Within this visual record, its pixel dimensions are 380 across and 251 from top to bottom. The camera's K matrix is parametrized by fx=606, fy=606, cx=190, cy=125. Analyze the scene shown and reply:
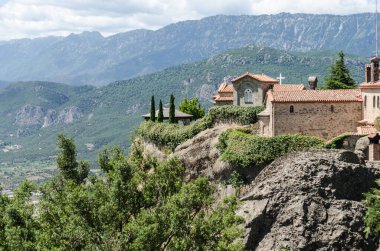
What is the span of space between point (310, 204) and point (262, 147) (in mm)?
7698

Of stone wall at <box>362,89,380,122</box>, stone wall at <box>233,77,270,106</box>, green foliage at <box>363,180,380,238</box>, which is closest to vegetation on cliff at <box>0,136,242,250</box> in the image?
green foliage at <box>363,180,380,238</box>

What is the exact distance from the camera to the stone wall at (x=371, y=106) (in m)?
48.3

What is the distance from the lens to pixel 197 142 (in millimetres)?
54781

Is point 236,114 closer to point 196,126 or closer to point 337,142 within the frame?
point 196,126

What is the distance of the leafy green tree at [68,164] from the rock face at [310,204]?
40.8 ft

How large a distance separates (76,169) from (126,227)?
1496 centimetres

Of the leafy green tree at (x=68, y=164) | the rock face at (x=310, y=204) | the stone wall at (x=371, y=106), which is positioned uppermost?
the stone wall at (x=371, y=106)

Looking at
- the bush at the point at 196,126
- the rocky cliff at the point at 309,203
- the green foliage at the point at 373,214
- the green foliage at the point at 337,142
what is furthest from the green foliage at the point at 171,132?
the green foliage at the point at 373,214

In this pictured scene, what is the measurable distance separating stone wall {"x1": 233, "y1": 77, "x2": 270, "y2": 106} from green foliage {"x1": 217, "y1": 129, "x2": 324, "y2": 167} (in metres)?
12.6

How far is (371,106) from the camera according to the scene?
48938mm

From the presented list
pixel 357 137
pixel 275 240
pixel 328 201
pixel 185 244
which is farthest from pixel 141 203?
pixel 357 137

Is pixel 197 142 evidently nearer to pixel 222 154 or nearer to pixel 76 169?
pixel 222 154

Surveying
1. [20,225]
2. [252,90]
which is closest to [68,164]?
[20,225]

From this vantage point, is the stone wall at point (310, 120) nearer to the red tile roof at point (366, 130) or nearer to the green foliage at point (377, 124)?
the red tile roof at point (366, 130)
